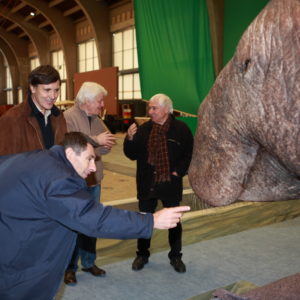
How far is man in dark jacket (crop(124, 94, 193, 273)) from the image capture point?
395 cm

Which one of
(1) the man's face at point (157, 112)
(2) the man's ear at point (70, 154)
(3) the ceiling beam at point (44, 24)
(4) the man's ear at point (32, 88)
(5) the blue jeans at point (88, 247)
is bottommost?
(5) the blue jeans at point (88, 247)

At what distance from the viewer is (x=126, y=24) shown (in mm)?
21375

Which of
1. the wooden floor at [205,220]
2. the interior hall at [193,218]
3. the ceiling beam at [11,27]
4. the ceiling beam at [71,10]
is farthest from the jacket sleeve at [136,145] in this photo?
the ceiling beam at [11,27]

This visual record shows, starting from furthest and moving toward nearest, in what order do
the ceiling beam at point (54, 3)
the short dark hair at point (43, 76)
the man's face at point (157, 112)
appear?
the ceiling beam at point (54, 3) → the man's face at point (157, 112) → the short dark hair at point (43, 76)

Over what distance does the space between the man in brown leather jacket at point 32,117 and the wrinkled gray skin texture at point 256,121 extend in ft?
5.71

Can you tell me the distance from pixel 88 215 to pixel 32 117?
139 cm

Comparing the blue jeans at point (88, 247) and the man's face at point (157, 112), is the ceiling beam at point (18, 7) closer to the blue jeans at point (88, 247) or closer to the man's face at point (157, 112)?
the man's face at point (157, 112)

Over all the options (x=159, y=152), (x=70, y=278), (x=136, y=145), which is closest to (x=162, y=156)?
(x=159, y=152)

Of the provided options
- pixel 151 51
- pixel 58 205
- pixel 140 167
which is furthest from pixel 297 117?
pixel 140 167

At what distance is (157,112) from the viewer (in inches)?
154

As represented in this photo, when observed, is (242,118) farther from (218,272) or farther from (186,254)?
(186,254)

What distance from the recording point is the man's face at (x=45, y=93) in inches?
107

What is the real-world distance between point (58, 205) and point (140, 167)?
2455 mm

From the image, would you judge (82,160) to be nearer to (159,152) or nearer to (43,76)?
(43,76)
